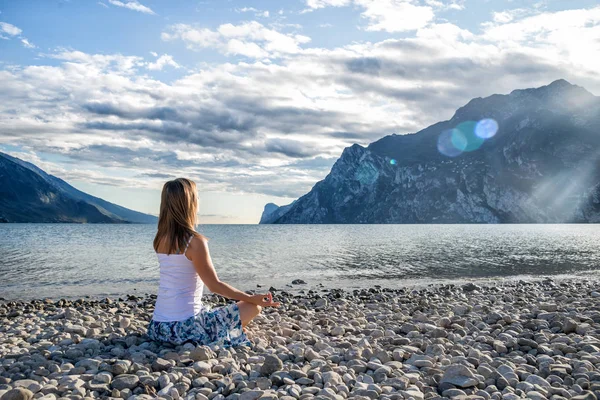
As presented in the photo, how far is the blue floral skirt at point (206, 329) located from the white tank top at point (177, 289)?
12 centimetres

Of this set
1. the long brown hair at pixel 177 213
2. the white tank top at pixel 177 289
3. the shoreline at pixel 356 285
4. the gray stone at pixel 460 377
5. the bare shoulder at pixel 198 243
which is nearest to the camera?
the gray stone at pixel 460 377

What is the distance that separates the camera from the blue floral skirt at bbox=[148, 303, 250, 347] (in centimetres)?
803

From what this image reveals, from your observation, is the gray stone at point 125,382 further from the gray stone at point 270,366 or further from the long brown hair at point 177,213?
the long brown hair at point 177,213

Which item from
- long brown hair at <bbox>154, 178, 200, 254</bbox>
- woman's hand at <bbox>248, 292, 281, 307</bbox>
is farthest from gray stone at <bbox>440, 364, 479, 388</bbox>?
long brown hair at <bbox>154, 178, 200, 254</bbox>

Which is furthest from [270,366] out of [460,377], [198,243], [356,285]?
[356,285]

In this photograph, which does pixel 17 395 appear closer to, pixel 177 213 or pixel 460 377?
pixel 177 213

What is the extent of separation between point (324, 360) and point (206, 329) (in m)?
2.18

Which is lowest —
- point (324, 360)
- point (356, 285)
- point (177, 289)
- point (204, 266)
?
point (356, 285)

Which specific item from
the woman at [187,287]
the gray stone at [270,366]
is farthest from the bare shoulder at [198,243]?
the gray stone at [270,366]

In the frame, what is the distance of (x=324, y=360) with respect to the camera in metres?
7.45

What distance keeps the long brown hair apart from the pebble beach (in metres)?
1.80

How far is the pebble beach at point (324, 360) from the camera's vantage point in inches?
235

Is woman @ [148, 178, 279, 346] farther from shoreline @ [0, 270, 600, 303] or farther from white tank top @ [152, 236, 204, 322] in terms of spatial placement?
→ shoreline @ [0, 270, 600, 303]

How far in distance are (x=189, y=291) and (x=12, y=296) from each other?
1573 cm
